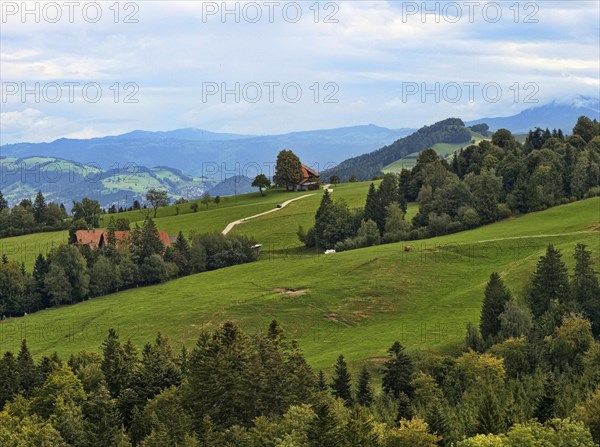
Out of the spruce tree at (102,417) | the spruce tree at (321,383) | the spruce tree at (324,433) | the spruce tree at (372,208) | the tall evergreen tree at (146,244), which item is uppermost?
the spruce tree at (372,208)

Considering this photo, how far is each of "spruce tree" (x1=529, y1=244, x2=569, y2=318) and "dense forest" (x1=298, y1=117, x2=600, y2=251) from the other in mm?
52427

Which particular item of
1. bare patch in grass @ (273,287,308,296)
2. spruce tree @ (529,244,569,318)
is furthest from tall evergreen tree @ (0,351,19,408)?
spruce tree @ (529,244,569,318)

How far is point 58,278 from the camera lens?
138375 millimetres

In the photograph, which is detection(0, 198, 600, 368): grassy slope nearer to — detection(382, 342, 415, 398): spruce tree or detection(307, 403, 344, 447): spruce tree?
detection(382, 342, 415, 398): spruce tree

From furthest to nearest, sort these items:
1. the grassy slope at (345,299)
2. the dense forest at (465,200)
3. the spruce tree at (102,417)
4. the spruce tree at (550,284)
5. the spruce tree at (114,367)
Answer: the dense forest at (465,200) < the grassy slope at (345,299) < the spruce tree at (550,284) < the spruce tree at (114,367) < the spruce tree at (102,417)

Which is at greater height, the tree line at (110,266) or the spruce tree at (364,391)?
the tree line at (110,266)

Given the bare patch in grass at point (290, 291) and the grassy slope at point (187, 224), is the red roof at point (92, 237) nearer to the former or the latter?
the grassy slope at point (187, 224)

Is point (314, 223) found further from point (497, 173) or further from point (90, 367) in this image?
point (90, 367)

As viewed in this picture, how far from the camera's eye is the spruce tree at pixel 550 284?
308ft

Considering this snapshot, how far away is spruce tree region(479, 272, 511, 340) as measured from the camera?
90.1 metres

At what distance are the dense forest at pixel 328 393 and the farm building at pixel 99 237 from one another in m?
72.8

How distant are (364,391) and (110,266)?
79000 mm

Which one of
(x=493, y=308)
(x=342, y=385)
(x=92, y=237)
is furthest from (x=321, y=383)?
(x=92, y=237)

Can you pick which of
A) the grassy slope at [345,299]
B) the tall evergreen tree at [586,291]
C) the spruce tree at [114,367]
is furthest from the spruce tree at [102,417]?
the tall evergreen tree at [586,291]
